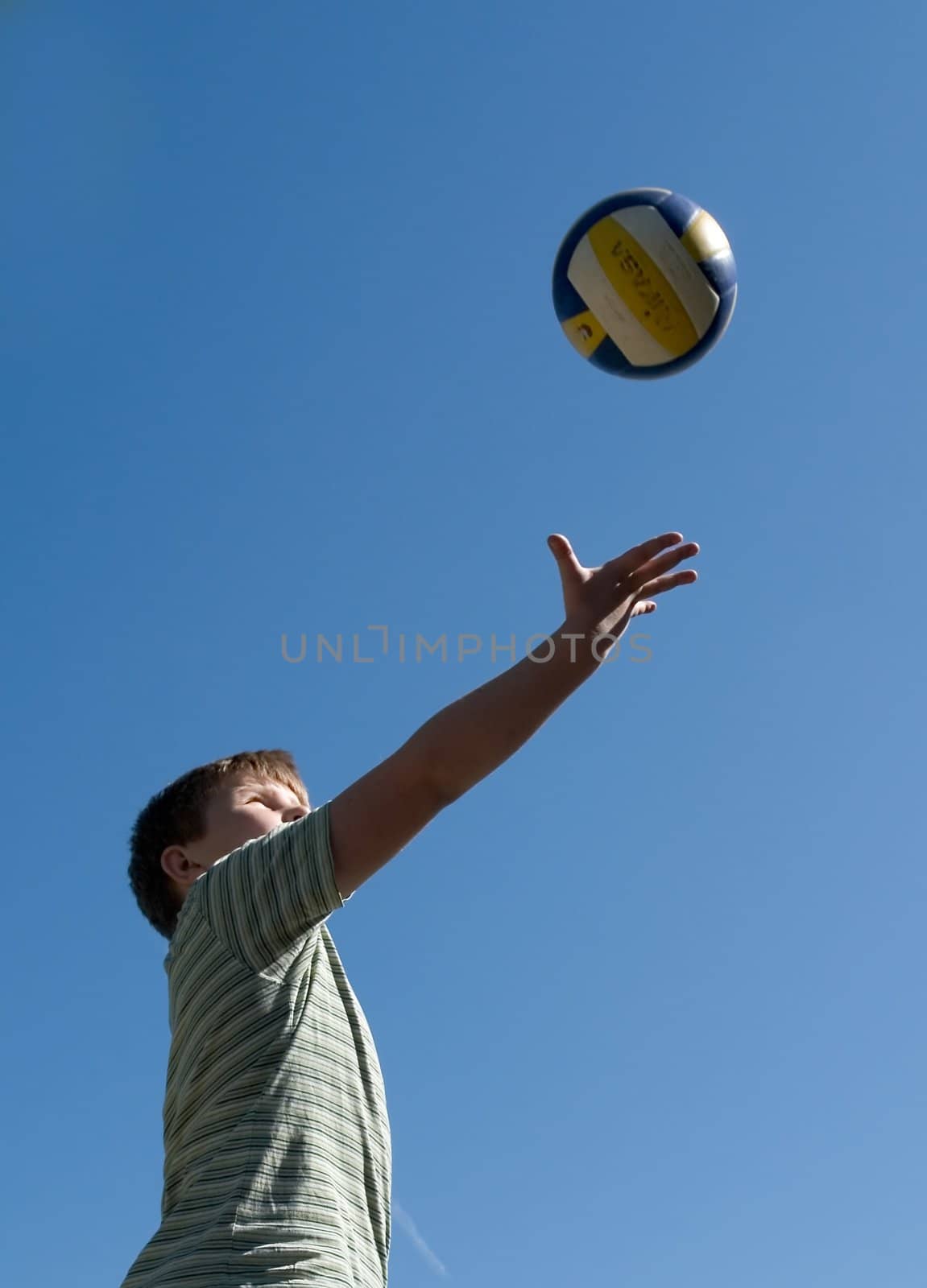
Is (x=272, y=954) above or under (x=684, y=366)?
under

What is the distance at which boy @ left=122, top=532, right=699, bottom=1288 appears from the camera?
10.1 feet

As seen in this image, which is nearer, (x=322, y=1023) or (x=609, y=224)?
(x=322, y=1023)

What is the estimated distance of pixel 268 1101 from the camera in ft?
10.6

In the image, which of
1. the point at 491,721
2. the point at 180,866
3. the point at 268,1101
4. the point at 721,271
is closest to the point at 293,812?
the point at 180,866

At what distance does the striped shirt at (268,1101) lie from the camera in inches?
119

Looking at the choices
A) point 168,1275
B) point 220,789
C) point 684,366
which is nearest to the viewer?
point 168,1275

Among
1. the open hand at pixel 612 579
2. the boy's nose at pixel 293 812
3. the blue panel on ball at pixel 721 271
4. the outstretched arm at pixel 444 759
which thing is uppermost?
the blue panel on ball at pixel 721 271

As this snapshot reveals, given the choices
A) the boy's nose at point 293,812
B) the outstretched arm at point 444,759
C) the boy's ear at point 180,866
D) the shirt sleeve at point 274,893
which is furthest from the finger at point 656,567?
the boy's ear at point 180,866

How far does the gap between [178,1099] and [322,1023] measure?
44cm

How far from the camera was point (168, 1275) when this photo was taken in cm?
301

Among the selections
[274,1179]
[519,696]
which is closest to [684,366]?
[519,696]

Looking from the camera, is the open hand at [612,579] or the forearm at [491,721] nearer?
the forearm at [491,721]

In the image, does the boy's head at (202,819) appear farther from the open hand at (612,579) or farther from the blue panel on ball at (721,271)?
the blue panel on ball at (721,271)

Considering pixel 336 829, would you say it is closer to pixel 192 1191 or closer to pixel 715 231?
pixel 192 1191
